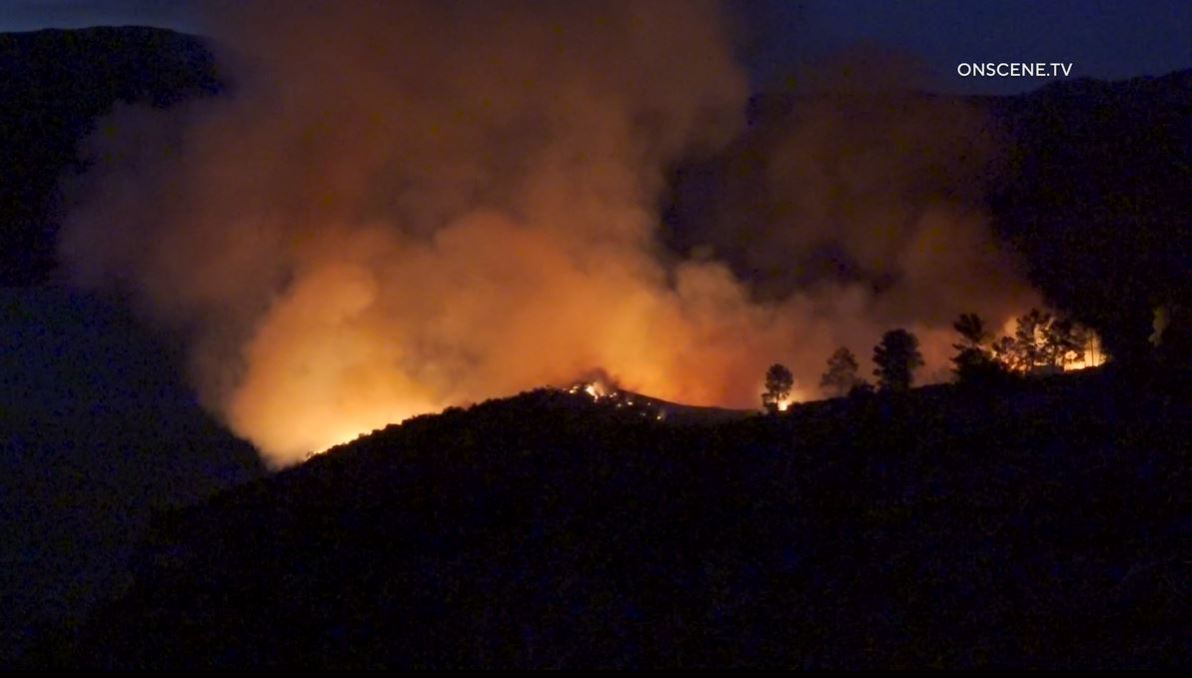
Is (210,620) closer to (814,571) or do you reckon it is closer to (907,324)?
(814,571)

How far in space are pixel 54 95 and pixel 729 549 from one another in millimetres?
55229

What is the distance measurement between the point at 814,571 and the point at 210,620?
14.7ft

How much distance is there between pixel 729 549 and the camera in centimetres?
913

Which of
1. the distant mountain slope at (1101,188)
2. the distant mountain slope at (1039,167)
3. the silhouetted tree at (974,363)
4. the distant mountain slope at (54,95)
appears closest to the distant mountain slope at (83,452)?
the distant mountain slope at (1039,167)

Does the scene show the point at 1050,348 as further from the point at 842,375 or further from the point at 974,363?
the point at 974,363

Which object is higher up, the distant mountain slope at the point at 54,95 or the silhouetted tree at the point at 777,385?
the distant mountain slope at the point at 54,95

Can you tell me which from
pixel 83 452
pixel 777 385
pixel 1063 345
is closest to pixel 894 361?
pixel 777 385

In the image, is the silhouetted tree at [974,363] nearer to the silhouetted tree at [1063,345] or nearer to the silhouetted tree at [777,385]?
the silhouetted tree at [777,385]

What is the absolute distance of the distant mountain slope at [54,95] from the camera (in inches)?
1677

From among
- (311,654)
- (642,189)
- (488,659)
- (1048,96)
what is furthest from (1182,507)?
(1048,96)

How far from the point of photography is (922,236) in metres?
35.1

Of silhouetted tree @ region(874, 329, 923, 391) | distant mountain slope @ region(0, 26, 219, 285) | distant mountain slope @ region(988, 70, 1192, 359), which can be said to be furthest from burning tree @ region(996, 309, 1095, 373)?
distant mountain slope @ region(0, 26, 219, 285)

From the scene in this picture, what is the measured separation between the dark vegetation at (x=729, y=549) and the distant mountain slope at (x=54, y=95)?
27033 mm

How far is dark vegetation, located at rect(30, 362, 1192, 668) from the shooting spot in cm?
760
